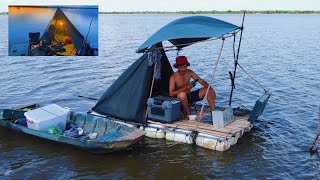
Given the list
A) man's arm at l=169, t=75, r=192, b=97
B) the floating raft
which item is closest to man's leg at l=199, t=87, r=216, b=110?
man's arm at l=169, t=75, r=192, b=97

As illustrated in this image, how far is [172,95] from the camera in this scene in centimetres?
1102

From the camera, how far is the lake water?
9273mm

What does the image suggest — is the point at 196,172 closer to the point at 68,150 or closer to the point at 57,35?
the point at 68,150

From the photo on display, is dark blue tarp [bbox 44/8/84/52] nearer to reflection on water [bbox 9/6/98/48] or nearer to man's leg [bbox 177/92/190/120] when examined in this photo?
reflection on water [bbox 9/6/98/48]

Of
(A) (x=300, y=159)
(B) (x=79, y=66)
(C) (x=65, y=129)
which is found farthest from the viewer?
(B) (x=79, y=66)

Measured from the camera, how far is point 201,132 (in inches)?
397

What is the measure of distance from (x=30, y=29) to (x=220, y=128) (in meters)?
11.1

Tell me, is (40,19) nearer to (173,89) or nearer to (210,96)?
(173,89)

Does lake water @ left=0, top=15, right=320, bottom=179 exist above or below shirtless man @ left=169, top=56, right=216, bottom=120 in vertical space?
below

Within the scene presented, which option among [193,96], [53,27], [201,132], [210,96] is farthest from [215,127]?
[53,27]

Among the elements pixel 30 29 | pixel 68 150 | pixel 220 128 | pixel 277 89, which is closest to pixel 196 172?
pixel 220 128

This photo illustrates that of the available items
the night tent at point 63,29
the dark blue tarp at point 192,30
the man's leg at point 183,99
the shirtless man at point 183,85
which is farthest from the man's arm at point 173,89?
the night tent at point 63,29

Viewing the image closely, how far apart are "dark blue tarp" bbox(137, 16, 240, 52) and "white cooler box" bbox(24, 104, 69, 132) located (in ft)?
9.70

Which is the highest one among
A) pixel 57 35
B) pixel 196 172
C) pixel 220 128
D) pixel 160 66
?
pixel 57 35
